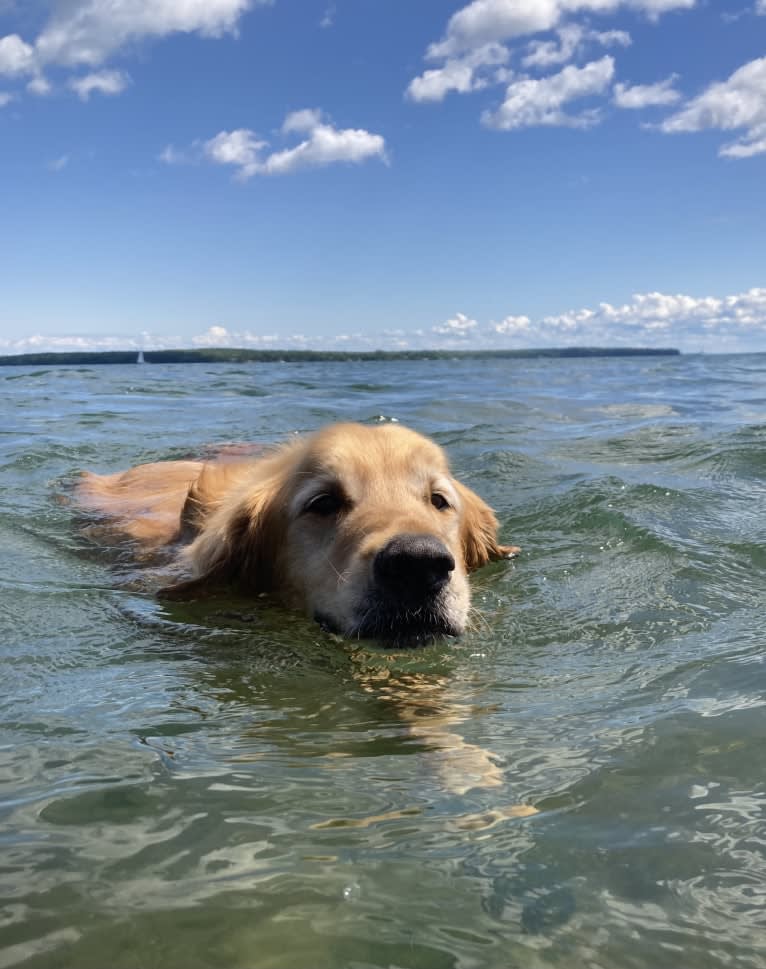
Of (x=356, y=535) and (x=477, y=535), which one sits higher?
(x=356, y=535)

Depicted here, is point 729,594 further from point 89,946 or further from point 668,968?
point 89,946

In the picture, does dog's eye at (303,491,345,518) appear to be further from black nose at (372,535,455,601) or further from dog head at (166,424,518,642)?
black nose at (372,535,455,601)

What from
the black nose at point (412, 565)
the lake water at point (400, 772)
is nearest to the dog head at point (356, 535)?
the black nose at point (412, 565)

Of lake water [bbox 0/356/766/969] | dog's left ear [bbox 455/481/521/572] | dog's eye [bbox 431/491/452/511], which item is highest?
dog's eye [bbox 431/491/452/511]

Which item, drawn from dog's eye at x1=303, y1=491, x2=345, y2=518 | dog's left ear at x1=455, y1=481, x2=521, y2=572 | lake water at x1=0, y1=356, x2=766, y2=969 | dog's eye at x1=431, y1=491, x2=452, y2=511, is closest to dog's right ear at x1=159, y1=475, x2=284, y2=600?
lake water at x1=0, y1=356, x2=766, y2=969

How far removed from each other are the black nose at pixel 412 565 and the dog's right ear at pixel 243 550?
4.14 ft

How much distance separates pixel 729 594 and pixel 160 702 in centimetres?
298

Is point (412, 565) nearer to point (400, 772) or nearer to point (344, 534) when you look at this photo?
point (344, 534)

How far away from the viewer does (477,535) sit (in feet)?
18.0

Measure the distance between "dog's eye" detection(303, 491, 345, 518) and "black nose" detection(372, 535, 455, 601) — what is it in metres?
0.77

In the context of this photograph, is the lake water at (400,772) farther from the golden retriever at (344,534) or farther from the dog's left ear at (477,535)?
the golden retriever at (344,534)

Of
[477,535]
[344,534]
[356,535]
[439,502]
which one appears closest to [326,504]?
[344,534]

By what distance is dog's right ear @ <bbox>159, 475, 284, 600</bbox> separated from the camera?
477 cm

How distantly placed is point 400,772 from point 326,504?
2.00 meters
